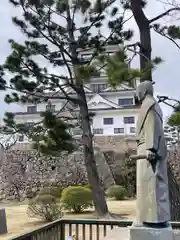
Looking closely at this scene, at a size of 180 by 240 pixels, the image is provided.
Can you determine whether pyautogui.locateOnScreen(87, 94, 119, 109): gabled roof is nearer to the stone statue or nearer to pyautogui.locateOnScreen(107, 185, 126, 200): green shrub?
pyautogui.locateOnScreen(107, 185, 126, 200): green shrub

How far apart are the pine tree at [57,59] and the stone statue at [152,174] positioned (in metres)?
5.99

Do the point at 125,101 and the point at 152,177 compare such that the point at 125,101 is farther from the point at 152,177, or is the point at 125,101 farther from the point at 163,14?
the point at 152,177

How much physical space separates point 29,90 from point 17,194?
725 centimetres

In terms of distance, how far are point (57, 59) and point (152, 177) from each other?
7.28 m

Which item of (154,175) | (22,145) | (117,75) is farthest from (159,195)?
(22,145)

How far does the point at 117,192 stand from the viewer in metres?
13.7

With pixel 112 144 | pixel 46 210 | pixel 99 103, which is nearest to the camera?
pixel 46 210

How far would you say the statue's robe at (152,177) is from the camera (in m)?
2.90

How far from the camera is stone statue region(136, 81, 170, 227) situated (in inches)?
114

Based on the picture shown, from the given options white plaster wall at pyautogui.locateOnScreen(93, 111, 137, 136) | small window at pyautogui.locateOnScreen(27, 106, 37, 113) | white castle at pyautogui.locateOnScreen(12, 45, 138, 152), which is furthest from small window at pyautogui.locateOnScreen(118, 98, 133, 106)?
small window at pyautogui.locateOnScreen(27, 106, 37, 113)

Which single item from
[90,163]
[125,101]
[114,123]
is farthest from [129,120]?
[90,163]

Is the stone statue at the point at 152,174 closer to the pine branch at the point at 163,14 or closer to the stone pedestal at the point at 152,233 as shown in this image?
the stone pedestal at the point at 152,233

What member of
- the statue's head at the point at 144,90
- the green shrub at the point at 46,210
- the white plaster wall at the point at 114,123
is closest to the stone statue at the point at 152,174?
the statue's head at the point at 144,90

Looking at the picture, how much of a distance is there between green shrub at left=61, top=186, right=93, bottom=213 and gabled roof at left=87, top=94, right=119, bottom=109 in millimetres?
15157
